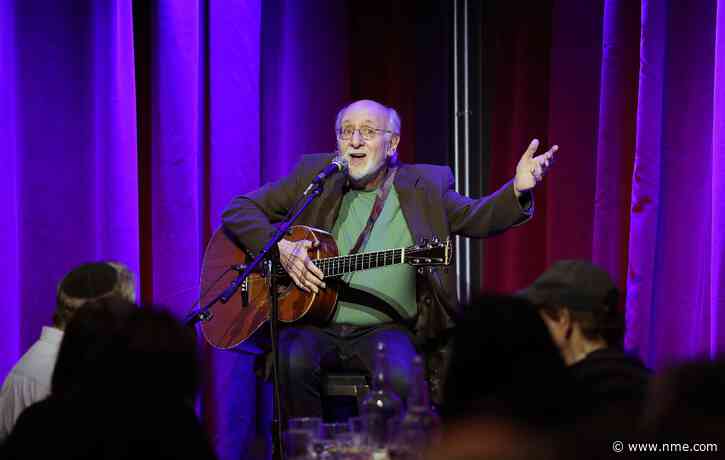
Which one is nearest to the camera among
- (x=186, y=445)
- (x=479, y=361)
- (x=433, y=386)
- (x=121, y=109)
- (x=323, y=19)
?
(x=479, y=361)

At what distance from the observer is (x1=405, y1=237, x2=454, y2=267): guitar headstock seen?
353 cm

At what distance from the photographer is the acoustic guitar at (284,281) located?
3.58 metres

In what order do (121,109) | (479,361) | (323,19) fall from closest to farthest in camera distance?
(479,361) < (121,109) < (323,19)

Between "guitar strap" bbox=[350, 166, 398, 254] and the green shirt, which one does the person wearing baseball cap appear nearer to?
the green shirt

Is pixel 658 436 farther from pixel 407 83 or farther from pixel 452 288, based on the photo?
pixel 407 83

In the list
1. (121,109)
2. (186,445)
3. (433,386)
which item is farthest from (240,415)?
(186,445)

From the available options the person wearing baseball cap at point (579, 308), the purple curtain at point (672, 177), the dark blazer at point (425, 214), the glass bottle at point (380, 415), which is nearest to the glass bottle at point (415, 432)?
the glass bottle at point (380, 415)

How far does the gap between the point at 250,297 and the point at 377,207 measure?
67 centimetres

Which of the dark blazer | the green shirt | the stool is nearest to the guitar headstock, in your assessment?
the dark blazer

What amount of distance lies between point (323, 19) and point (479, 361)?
3.62 metres

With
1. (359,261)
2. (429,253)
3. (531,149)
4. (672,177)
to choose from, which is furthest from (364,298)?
(672,177)

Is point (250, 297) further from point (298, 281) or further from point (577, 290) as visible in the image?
point (577, 290)

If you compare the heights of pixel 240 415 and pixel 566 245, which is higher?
pixel 566 245

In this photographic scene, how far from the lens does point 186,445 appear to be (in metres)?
1.83
